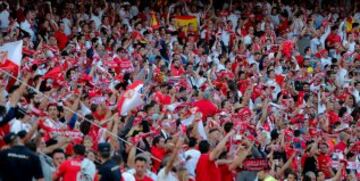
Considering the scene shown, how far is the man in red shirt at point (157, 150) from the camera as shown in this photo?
55.5 feet

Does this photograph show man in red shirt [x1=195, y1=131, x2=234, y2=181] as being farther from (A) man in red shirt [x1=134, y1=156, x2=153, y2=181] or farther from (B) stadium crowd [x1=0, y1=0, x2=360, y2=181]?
(A) man in red shirt [x1=134, y1=156, x2=153, y2=181]

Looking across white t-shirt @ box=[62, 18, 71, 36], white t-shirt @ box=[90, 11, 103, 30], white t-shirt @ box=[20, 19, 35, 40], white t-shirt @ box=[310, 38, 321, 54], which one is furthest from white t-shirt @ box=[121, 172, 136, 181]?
white t-shirt @ box=[310, 38, 321, 54]

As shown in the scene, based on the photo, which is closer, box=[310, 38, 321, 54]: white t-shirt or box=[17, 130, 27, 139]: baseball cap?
box=[17, 130, 27, 139]: baseball cap

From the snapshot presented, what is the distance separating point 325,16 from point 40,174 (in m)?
16.9

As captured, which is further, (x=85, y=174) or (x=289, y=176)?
(x=289, y=176)

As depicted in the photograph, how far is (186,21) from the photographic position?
2747 centimetres

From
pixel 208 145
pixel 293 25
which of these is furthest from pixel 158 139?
pixel 293 25

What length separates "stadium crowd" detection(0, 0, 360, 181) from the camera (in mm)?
15672

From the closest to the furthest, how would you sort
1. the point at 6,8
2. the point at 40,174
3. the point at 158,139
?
1. the point at 40,174
2. the point at 158,139
3. the point at 6,8

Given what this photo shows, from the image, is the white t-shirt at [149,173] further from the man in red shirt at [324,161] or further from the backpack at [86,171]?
the man in red shirt at [324,161]

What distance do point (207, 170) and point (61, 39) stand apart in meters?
8.04

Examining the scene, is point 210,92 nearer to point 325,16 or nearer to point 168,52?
point 168,52

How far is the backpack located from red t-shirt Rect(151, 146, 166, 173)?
86.2 inches

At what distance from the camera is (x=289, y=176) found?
17719 mm
